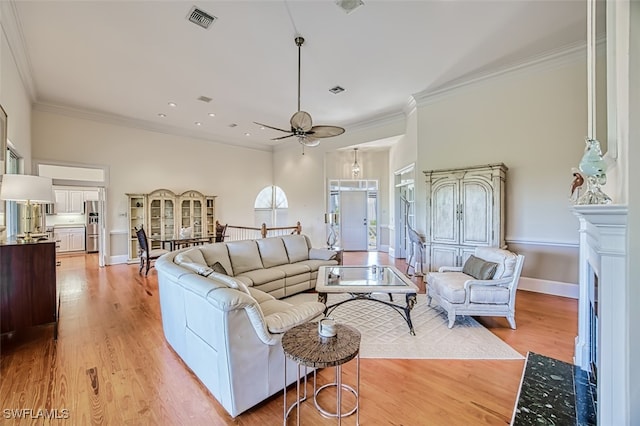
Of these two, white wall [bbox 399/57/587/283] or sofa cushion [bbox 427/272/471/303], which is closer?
sofa cushion [bbox 427/272/471/303]

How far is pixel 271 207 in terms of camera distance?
969cm

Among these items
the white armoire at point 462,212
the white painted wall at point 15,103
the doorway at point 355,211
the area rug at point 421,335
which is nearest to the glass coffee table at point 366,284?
the area rug at point 421,335

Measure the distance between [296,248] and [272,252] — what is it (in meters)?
0.52

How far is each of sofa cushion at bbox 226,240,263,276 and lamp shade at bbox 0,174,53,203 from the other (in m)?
2.10

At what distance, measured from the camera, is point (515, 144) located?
4500 mm

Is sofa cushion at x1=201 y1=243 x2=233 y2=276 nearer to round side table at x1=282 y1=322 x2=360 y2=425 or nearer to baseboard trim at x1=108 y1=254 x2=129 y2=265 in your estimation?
round side table at x1=282 y1=322 x2=360 y2=425

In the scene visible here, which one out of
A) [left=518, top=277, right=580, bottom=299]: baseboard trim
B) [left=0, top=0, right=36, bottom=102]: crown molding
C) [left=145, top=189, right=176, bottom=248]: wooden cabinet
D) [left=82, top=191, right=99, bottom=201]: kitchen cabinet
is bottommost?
[left=518, top=277, right=580, bottom=299]: baseboard trim

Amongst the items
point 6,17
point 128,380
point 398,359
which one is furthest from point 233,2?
point 398,359

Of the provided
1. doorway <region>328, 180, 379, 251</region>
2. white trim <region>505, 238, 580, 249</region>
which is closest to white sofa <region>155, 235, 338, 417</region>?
white trim <region>505, 238, 580, 249</region>

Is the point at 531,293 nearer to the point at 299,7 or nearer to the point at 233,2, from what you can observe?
the point at 299,7

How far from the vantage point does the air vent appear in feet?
10.2

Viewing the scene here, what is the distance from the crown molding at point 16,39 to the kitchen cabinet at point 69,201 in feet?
15.3

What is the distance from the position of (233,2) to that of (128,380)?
3757mm

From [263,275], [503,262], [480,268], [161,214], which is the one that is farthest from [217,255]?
[161,214]
